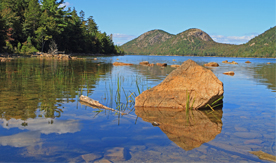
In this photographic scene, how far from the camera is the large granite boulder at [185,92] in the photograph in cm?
744

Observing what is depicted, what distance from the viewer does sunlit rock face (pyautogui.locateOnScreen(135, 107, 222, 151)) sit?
4.69 m

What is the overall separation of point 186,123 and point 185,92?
1.95 m

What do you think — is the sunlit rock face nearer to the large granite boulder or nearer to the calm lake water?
the calm lake water

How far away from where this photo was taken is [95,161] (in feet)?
11.9

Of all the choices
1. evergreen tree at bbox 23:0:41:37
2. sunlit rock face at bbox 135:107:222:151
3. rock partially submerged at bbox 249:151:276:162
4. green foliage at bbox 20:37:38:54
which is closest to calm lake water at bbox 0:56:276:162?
sunlit rock face at bbox 135:107:222:151

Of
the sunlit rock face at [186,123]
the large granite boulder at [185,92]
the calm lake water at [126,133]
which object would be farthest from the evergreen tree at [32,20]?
the sunlit rock face at [186,123]

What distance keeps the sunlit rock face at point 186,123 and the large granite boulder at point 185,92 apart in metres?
0.32

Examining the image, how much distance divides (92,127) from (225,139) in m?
2.91

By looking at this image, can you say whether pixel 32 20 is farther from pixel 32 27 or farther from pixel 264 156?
pixel 264 156

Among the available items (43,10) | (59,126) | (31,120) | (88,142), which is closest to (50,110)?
(31,120)

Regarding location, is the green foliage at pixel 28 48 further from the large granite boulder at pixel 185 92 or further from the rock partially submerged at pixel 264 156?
the rock partially submerged at pixel 264 156

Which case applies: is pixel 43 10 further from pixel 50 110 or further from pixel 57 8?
pixel 50 110

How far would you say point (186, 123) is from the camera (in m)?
5.84

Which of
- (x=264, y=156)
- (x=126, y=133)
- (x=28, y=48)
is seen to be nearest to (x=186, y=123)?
(x=126, y=133)
